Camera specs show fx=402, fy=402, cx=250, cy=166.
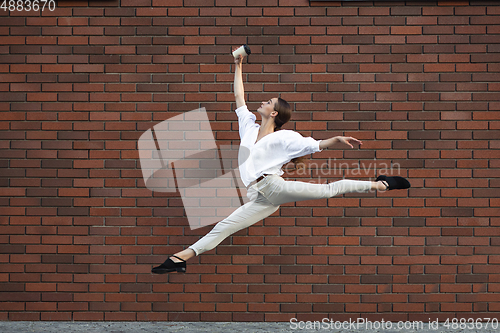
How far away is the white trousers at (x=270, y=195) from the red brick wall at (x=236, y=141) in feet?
1.74

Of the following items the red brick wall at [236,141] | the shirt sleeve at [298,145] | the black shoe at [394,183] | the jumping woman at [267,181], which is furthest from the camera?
the red brick wall at [236,141]

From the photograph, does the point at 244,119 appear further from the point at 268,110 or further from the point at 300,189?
the point at 300,189

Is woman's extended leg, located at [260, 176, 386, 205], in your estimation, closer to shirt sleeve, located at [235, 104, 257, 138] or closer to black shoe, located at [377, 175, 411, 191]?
black shoe, located at [377, 175, 411, 191]

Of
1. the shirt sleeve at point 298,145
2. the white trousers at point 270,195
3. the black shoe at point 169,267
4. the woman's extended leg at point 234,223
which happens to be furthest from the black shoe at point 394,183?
the black shoe at point 169,267

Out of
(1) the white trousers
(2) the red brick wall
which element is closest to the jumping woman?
(1) the white trousers

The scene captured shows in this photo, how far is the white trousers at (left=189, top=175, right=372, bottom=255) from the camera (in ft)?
10.2

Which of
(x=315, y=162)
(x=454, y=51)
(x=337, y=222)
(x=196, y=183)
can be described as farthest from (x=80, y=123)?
(x=454, y=51)

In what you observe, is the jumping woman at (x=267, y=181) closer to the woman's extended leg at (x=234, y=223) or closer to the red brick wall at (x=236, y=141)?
the woman's extended leg at (x=234, y=223)

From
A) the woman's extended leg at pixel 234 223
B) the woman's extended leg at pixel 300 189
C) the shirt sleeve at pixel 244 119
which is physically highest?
the shirt sleeve at pixel 244 119

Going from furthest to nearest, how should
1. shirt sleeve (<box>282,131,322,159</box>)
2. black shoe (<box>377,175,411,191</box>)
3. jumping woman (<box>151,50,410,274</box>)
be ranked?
black shoe (<box>377,175,411,191</box>), jumping woman (<box>151,50,410,274</box>), shirt sleeve (<box>282,131,322,159</box>)

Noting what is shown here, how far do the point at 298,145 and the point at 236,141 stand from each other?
0.87m

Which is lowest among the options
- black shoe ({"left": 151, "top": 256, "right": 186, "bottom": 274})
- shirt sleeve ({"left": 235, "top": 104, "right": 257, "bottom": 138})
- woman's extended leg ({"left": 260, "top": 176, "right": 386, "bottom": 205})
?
black shoe ({"left": 151, "top": 256, "right": 186, "bottom": 274})

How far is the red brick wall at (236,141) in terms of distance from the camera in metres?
3.68

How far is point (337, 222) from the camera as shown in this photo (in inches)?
145
